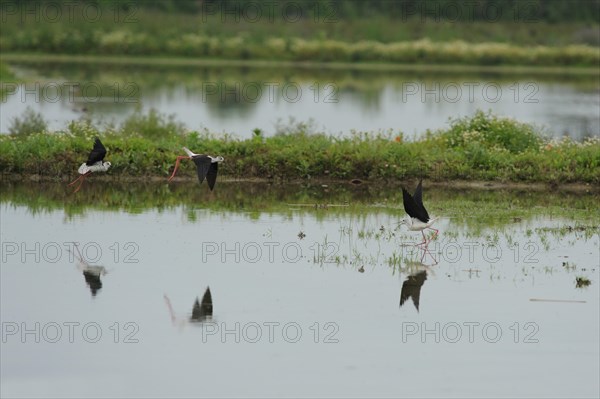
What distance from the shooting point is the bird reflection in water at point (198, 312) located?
35.6ft

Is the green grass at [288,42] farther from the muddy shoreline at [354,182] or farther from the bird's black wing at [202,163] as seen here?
the bird's black wing at [202,163]

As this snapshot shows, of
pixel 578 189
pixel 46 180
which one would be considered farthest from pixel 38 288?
pixel 578 189

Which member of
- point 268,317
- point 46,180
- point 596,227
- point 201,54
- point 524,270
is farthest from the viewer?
point 201,54

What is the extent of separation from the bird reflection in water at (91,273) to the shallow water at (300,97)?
36.6 ft

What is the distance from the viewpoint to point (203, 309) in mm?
11273

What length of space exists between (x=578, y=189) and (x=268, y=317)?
8.08 meters

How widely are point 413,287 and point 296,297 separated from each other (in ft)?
3.97

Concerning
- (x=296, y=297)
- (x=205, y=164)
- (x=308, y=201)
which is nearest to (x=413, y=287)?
(x=296, y=297)

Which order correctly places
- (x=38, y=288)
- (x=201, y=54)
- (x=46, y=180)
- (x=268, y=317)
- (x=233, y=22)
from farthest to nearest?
(x=233, y=22) < (x=201, y=54) < (x=46, y=180) < (x=38, y=288) < (x=268, y=317)

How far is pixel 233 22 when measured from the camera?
58.7m

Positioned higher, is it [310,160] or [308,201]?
[310,160]

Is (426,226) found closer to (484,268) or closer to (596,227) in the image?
(484,268)

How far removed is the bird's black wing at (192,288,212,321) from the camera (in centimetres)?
1101

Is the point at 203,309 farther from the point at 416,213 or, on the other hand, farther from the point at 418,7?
the point at 418,7
